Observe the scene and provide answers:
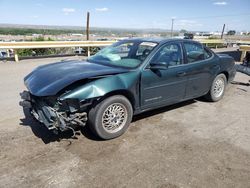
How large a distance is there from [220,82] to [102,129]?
364cm

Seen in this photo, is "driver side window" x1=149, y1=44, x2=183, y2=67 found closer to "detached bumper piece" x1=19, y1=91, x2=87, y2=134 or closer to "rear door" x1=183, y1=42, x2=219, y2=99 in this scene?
"rear door" x1=183, y1=42, x2=219, y2=99

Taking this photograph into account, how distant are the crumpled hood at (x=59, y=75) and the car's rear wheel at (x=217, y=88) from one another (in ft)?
9.07

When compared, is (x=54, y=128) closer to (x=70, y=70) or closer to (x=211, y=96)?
(x=70, y=70)

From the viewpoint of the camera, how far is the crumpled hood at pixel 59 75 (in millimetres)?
3438

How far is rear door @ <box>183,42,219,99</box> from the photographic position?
194 inches

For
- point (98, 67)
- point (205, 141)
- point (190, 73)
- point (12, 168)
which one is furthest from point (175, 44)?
point (12, 168)

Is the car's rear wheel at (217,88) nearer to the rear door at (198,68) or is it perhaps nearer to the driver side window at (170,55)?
the rear door at (198,68)

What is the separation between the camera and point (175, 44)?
4.75 m

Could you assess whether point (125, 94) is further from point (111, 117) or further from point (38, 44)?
point (38, 44)

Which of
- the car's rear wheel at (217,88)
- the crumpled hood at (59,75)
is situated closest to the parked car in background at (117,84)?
the crumpled hood at (59,75)

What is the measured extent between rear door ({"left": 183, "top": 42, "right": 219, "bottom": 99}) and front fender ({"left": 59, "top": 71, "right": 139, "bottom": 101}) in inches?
58.0

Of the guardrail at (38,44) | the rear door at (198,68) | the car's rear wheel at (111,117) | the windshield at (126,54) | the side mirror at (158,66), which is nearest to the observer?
the car's rear wheel at (111,117)

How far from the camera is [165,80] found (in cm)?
443

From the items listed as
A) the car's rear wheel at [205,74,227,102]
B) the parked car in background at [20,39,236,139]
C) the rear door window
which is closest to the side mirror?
the parked car in background at [20,39,236,139]
